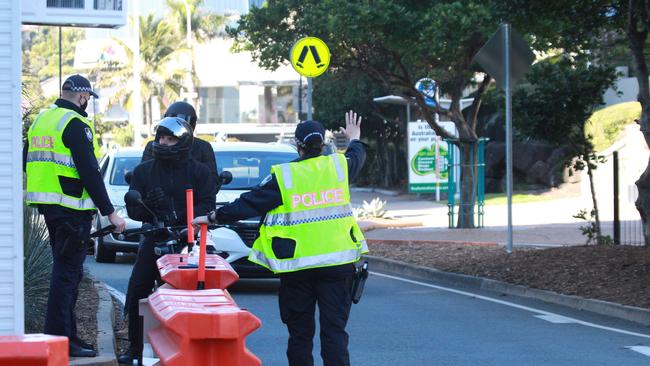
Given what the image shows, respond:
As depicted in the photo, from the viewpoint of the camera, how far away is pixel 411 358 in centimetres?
884

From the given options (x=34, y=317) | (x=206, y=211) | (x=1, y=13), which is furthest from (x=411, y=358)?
(x=1, y=13)

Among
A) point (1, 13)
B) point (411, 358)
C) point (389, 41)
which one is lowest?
point (411, 358)

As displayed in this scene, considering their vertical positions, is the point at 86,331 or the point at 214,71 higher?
the point at 214,71

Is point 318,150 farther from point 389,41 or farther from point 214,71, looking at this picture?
point 214,71

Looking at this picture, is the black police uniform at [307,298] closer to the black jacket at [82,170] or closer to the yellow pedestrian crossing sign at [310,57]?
the black jacket at [82,170]

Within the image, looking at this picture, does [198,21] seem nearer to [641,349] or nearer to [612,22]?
[612,22]

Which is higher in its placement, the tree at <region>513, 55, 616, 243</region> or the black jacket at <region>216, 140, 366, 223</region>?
the tree at <region>513, 55, 616, 243</region>

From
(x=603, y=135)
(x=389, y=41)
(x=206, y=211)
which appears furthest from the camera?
(x=603, y=135)

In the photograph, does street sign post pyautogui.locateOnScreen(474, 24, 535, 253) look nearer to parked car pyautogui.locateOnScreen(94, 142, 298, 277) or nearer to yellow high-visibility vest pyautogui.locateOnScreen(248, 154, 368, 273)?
parked car pyautogui.locateOnScreen(94, 142, 298, 277)

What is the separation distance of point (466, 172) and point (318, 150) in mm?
15609

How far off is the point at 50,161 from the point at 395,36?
13.9 m

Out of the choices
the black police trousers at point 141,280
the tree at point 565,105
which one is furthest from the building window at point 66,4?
the tree at point 565,105

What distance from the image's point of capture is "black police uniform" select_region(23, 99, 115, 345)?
7184 mm

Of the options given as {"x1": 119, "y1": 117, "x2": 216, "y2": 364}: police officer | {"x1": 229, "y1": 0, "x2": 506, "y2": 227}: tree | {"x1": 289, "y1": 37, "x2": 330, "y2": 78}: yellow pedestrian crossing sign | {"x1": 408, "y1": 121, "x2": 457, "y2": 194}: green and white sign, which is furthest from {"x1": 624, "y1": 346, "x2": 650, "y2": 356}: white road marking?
{"x1": 408, "y1": 121, "x2": 457, "y2": 194}: green and white sign
